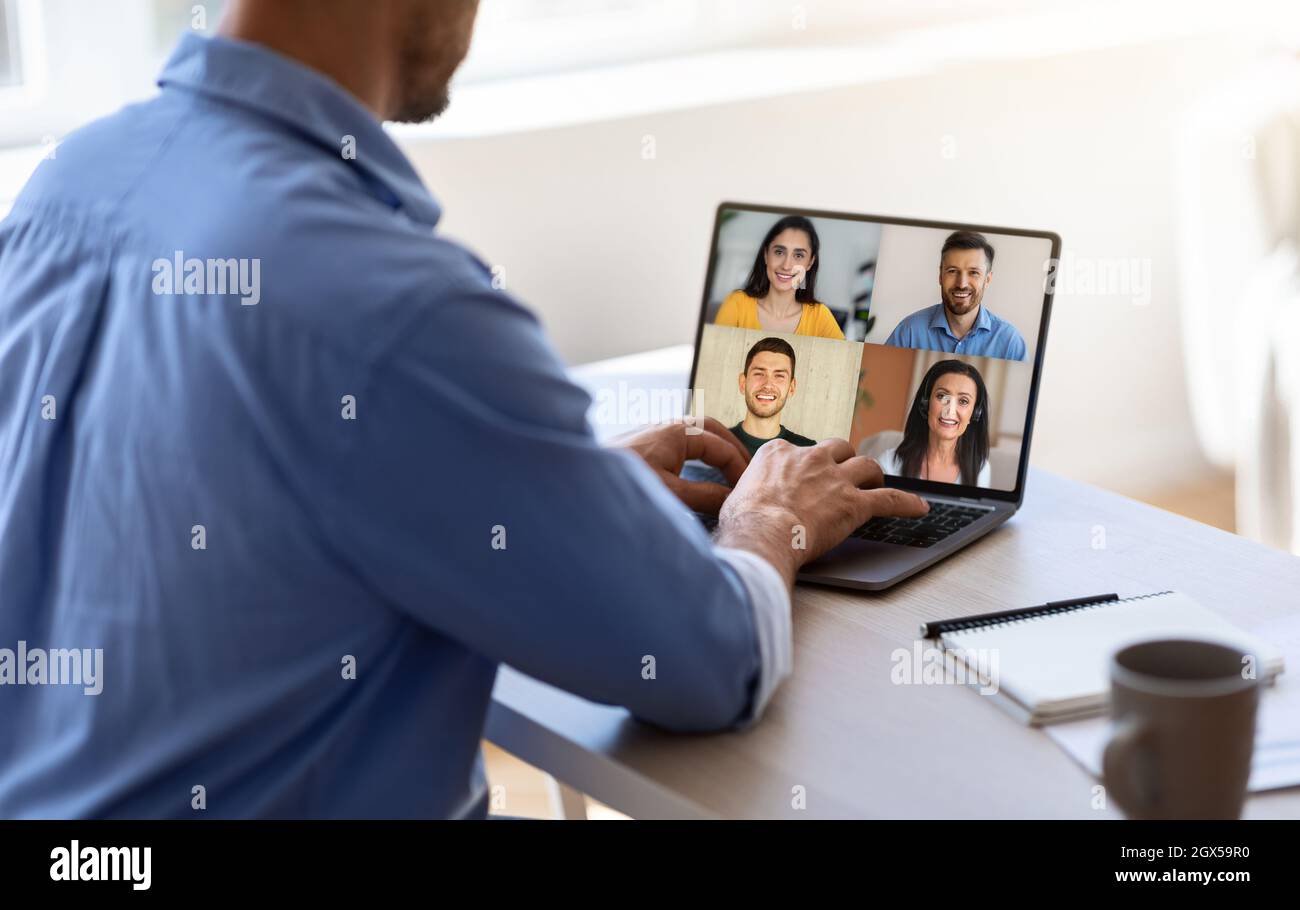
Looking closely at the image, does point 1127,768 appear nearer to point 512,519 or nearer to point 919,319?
point 512,519

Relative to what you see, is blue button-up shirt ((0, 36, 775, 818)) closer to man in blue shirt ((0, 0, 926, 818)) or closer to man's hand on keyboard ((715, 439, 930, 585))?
man in blue shirt ((0, 0, 926, 818))

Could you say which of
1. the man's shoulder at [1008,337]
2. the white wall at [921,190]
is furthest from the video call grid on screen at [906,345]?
the white wall at [921,190]

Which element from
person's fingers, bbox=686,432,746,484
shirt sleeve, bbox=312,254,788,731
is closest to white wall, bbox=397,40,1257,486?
person's fingers, bbox=686,432,746,484

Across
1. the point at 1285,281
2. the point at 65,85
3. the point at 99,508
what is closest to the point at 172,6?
the point at 65,85

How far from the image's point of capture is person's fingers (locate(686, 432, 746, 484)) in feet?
4.01

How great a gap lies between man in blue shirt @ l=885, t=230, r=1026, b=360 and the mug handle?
0.55 metres

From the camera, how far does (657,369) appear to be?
5.51 feet

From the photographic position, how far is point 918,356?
123 cm

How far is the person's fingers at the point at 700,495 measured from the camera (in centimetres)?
117

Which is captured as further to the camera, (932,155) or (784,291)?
(932,155)

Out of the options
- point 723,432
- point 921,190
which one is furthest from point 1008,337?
Answer: point 921,190
